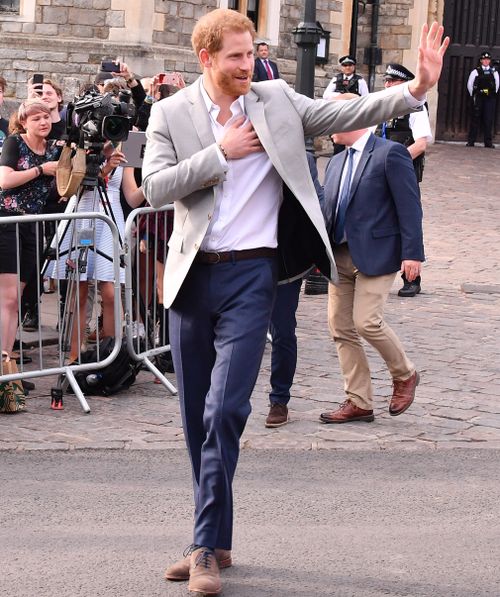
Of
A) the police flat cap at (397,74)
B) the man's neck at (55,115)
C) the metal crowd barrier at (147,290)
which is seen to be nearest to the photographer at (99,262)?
the metal crowd barrier at (147,290)

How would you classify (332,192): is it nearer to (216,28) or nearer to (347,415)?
(347,415)

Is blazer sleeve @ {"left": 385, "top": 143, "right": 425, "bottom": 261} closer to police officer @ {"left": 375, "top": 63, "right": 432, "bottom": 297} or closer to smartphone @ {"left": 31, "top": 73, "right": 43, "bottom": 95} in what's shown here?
police officer @ {"left": 375, "top": 63, "right": 432, "bottom": 297}

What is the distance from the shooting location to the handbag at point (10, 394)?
7.32 metres

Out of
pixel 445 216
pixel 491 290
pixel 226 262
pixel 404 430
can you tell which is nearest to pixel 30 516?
pixel 226 262

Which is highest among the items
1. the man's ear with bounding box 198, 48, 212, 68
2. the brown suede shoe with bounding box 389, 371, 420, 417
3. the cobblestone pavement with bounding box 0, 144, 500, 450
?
the man's ear with bounding box 198, 48, 212, 68

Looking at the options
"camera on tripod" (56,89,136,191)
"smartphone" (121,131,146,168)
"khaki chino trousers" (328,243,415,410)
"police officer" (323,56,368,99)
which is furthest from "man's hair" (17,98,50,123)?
"police officer" (323,56,368,99)

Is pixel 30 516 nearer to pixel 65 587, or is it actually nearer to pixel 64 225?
pixel 65 587

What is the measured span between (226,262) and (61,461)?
7.16 ft

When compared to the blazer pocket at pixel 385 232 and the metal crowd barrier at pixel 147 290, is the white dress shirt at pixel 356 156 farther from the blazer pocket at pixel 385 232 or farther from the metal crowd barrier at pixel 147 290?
the metal crowd barrier at pixel 147 290

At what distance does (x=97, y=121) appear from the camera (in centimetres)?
795

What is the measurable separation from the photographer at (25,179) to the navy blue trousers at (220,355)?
347 centimetres

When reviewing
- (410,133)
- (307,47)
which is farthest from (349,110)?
(307,47)

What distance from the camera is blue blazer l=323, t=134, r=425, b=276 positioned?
6980mm

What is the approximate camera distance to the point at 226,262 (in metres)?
4.61
